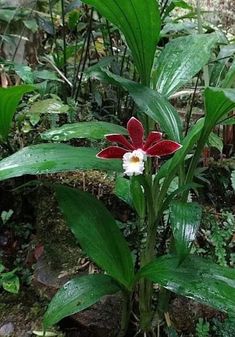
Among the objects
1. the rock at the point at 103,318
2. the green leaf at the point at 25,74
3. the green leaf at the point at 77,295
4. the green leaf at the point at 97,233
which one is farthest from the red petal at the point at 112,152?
the green leaf at the point at 25,74

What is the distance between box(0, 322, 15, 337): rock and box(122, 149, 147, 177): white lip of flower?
79 centimetres

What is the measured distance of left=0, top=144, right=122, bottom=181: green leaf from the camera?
80cm

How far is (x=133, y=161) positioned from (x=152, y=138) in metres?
0.07

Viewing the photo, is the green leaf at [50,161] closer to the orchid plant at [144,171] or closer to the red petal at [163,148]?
the orchid plant at [144,171]

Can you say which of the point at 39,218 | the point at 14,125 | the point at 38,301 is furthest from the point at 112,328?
the point at 14,125

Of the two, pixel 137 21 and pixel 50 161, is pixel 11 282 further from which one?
pixel 137 21

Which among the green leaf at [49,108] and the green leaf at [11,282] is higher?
the green leaf at [49,108]

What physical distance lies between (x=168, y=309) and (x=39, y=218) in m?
0.58

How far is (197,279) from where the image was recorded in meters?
0.88

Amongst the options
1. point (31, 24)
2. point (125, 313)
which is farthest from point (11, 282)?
point (31, 24)

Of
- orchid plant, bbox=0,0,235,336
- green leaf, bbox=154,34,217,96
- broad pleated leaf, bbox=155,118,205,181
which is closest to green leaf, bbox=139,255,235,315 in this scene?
orchid plant, bbox=0,0,235,336

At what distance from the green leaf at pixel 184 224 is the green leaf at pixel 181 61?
0.32 meters

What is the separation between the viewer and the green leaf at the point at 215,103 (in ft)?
2.41

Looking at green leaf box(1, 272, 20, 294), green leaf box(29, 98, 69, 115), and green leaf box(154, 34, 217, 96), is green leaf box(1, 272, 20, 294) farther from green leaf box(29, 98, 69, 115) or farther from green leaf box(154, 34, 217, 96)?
green leaf box(154, 34, 217, 96)
